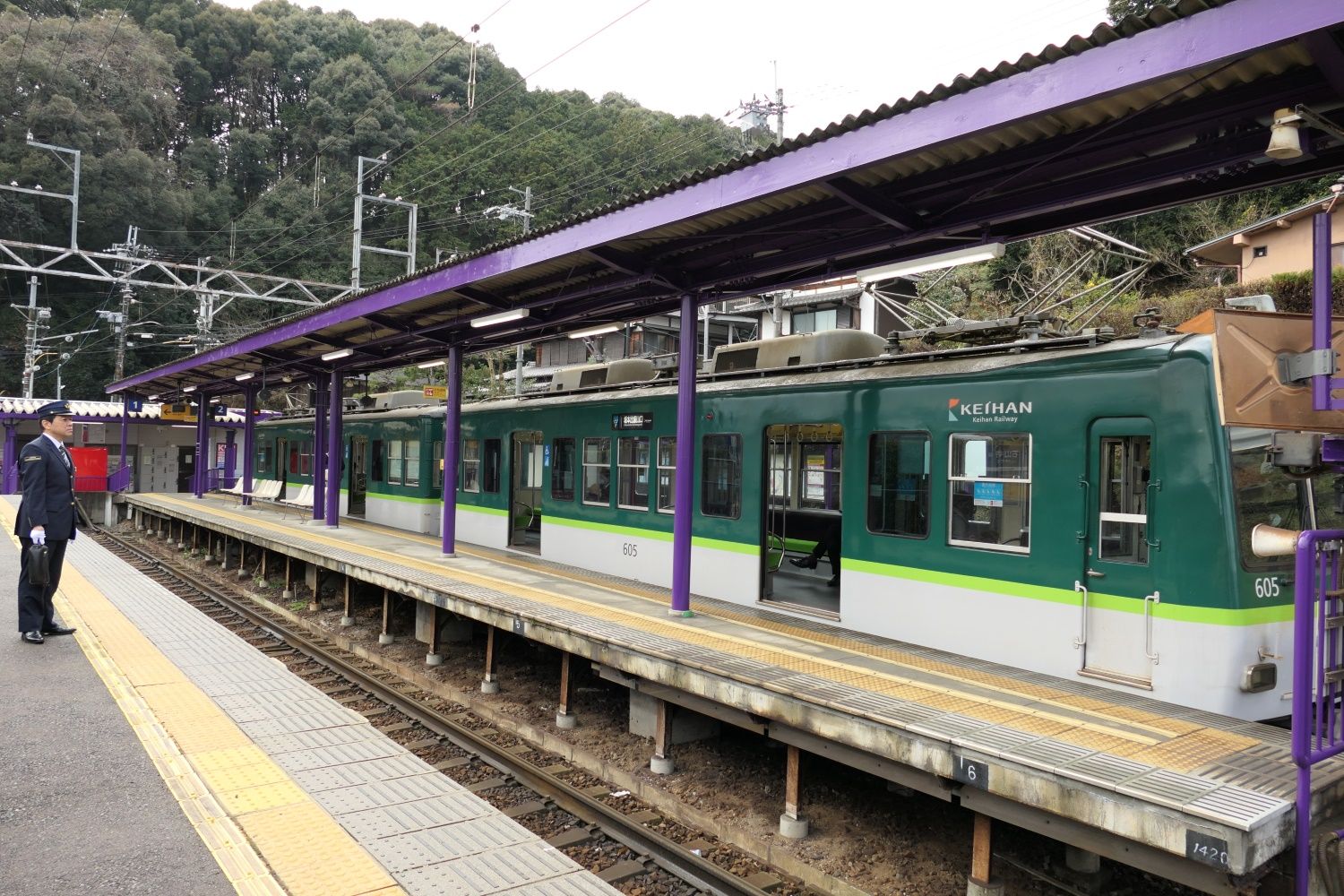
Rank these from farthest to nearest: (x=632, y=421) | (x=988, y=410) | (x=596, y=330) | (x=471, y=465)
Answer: (x=471, y=465)
(x=596, y=330)
(x=632, y=421)
(x=988, y=410)

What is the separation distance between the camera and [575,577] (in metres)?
10.1

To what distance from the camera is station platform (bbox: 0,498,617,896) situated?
3912mm

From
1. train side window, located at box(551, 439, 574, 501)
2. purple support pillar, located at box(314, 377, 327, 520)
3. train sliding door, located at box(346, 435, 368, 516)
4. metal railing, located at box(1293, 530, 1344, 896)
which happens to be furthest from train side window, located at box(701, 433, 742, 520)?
train sliding door, located at box(346, 435, 368, 516)

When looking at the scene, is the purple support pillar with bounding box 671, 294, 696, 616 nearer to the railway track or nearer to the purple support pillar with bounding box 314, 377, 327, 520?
the railway track

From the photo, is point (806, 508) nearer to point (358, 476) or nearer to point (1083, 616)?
point (1083, 616)

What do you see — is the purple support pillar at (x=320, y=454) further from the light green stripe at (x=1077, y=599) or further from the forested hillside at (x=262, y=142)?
the forested hillside at (x=262, y=142)

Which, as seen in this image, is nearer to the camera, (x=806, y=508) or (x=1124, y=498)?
(x=1124, y=498)

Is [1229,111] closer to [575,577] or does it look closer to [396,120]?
[575,577]

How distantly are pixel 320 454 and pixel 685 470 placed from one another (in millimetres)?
11877

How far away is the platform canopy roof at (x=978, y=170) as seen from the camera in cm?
383

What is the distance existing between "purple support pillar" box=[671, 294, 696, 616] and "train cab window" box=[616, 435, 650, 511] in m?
1.76

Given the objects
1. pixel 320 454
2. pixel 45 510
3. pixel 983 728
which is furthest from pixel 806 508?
pixel 320 454

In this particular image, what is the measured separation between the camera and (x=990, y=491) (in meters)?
6.20

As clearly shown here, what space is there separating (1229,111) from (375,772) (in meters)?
6.15
